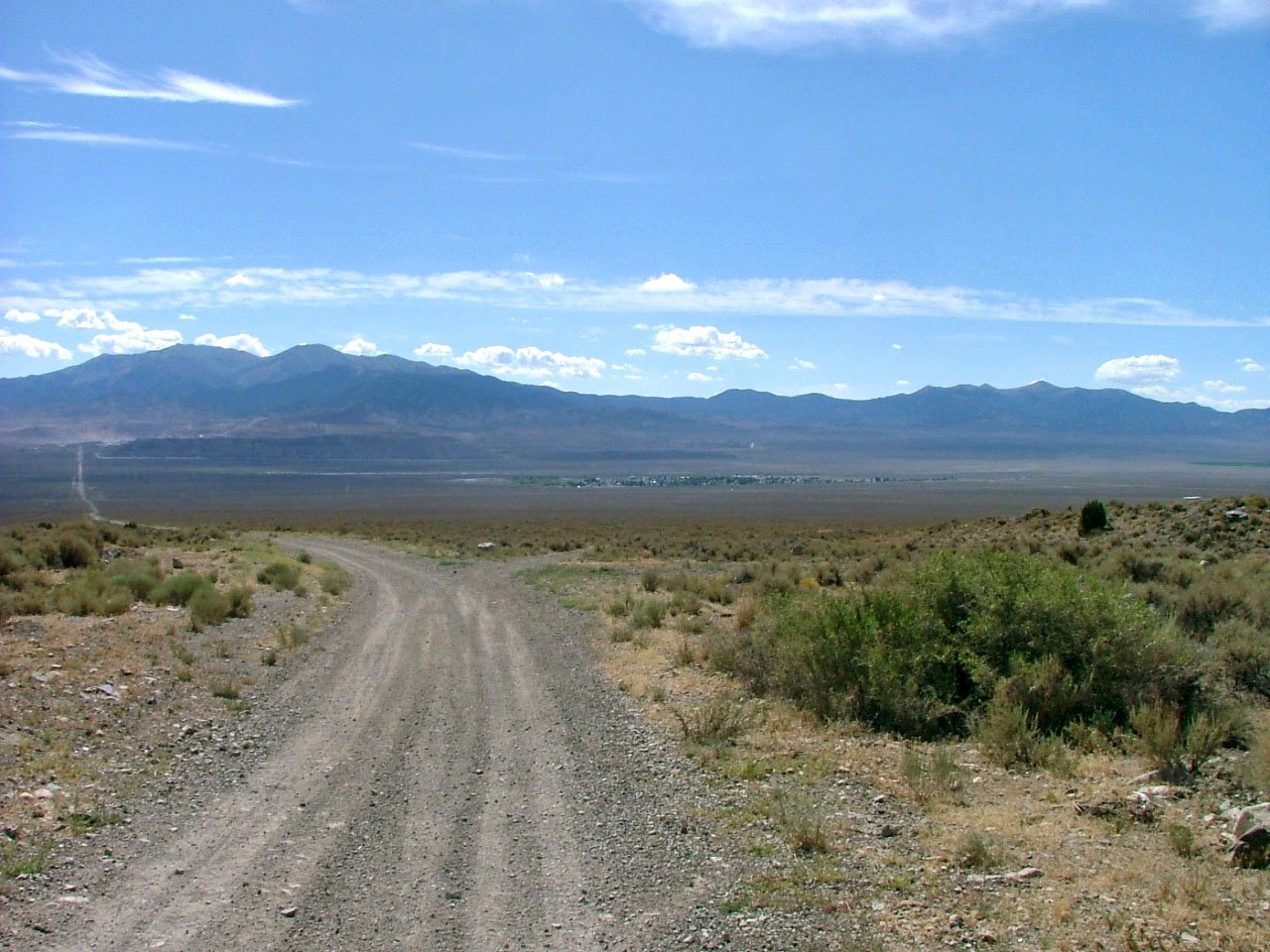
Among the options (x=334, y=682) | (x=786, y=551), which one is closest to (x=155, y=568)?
(x=334, y=682)

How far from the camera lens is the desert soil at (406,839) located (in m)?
5.89

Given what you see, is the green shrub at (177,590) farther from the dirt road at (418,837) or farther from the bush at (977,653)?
the bush at (977,653)

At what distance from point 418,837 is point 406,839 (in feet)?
0.29

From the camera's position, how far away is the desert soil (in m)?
5.89

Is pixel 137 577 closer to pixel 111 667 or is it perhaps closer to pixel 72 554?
pixel 72 554

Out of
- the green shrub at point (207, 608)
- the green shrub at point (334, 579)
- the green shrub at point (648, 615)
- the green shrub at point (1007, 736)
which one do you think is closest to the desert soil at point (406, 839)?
the green shrub at point (1007, 736)

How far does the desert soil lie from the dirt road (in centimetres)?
2

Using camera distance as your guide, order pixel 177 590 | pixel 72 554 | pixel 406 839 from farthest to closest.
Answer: pixel 72 554, pixel 177 590, pixel 406 839

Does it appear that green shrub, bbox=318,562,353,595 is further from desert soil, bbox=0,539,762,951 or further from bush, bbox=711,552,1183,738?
bush, bbox=711,552,1183,738

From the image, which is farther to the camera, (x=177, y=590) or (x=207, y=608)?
(x=177, y=590)

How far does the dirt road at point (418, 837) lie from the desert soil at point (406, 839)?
2 centimetres

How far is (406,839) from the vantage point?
733cm

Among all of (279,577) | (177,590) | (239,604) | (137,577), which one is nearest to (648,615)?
(239,604)

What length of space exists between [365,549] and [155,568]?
18.1 metres
